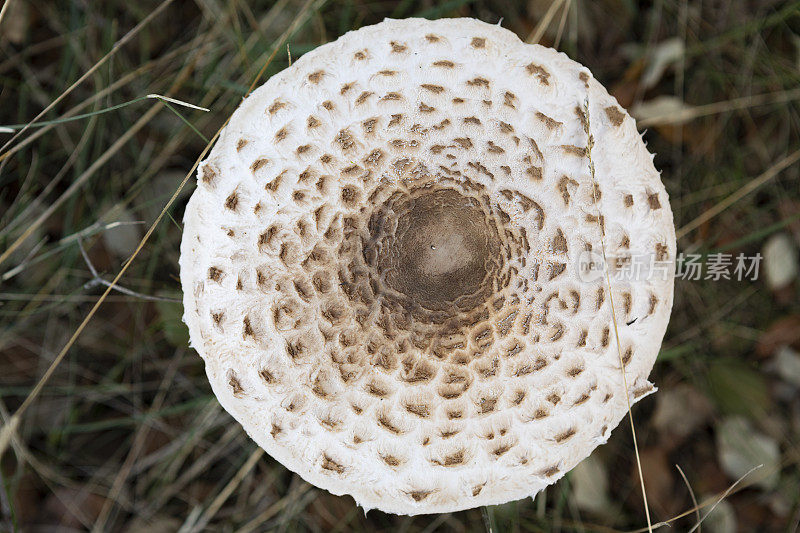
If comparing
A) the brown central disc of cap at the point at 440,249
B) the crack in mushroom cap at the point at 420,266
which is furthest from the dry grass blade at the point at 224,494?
the brown central disc of cap at the point at 440,249

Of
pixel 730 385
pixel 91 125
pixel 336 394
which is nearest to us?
pixel 336 394

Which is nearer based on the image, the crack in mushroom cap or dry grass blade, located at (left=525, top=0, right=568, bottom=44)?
the crack in mushroom cap

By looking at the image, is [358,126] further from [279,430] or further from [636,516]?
[636,516]

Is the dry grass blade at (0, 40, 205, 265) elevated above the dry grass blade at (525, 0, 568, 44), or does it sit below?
below

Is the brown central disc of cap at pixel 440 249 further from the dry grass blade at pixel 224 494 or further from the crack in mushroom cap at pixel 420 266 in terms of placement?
the dry grass blade at pixel 224 494

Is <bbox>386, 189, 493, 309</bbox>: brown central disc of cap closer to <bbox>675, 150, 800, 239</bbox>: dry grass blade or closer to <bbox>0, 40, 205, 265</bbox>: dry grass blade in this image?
<bbox>0, 40, 205, 265</bbox>: dry grass blade

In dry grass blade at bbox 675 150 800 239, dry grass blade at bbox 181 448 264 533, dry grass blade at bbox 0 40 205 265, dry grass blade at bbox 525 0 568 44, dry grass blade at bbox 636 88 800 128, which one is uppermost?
dry grass blade at bbox 525 0 568 44

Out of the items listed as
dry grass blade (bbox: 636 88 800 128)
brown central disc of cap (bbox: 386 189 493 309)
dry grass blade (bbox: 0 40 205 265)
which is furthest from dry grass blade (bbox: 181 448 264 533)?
dry grass blade (bbox: 636 88 800 128)

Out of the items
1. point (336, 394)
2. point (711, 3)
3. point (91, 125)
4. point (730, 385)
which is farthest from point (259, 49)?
point (730, 385)
